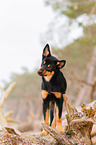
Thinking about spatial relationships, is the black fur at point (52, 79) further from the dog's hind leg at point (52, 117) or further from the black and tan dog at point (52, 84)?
the dog's hind leg at point (52, 117)

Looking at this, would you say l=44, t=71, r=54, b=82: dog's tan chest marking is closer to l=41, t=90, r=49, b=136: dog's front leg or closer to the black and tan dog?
the black and tan dog

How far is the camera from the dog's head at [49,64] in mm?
1160

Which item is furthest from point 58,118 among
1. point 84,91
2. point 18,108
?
point 18,108

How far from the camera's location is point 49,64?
118 centimetres

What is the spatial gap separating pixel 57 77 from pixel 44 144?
0.45m

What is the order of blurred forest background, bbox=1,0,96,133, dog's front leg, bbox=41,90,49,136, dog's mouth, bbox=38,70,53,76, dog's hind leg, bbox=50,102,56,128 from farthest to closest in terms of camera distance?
blurred forest background, bbox=1,0,96,133
dog's hind leg, bbox=50,102,56,128
dog's front leg, bbox=41,90,49,136
dog's mouth, bbox=38,70,53,76

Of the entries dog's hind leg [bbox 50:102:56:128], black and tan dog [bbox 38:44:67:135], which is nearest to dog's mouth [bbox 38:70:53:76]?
black and tan dog [bbox 38:44:67:135]

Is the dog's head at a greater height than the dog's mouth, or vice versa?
the dog's head

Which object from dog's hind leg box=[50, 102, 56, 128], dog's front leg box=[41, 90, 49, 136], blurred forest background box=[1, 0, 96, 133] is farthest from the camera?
blurred forest background box=[1, 0, 96, 133]

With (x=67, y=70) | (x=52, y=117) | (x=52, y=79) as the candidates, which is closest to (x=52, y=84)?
(x=52, y=79)

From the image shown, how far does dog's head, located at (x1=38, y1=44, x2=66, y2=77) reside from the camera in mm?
1160

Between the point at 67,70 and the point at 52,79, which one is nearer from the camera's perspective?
the point at 52,79

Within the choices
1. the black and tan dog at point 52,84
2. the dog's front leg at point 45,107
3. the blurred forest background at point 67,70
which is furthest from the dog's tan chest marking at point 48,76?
the blurred forest background at point 67,70

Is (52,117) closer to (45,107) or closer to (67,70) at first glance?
(45,107)
